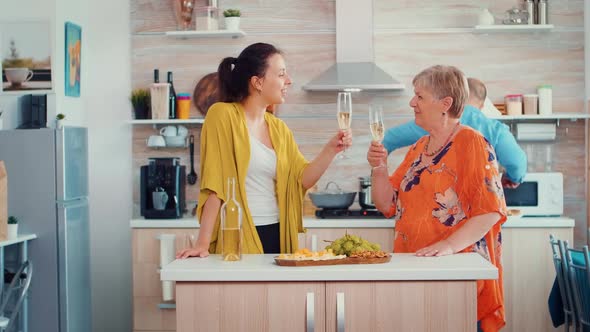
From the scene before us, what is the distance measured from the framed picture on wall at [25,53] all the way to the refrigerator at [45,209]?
0.39 meters

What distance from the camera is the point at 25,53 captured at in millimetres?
5094

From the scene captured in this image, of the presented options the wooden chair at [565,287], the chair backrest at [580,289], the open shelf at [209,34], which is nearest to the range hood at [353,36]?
the open shelf at [209,34]

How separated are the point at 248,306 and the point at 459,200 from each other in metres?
0.79

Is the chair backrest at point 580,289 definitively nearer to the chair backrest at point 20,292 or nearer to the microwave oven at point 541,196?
the microwave oven at point 541,196

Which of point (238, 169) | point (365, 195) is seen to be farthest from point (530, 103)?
point (238, 169)

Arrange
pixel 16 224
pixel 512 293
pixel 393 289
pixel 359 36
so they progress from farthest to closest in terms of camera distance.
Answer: pixel 359 36 → pixel 512 293 → pixel 16 224 → pixel 393 289

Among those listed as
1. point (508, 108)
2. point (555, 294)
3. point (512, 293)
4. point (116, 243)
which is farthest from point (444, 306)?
point (116, 243)

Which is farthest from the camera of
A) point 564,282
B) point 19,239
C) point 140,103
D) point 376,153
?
point 140,103

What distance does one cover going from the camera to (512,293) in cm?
507

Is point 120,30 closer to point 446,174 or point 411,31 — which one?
point 411,31

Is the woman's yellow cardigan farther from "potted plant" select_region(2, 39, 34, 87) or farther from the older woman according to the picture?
"potted plant" select_region(2, 39, 34, 87)

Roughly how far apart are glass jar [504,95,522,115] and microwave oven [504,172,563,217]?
0.42 m

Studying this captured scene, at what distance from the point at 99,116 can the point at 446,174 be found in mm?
3377

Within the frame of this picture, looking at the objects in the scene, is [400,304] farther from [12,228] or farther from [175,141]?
[175,141]
